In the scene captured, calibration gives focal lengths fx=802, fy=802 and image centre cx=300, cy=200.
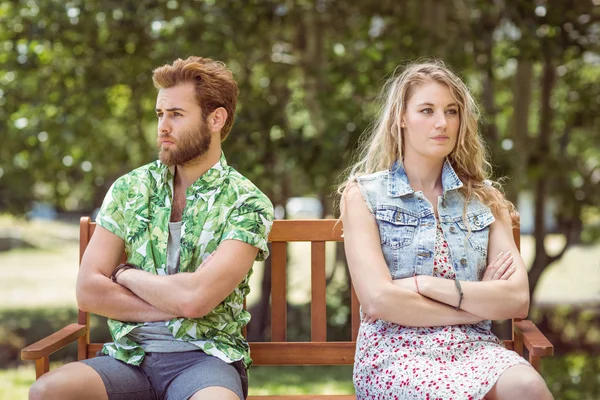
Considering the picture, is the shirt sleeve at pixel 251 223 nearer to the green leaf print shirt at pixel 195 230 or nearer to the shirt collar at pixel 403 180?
the green leaf print shirt at pixel 195 230

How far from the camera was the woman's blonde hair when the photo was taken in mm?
3266

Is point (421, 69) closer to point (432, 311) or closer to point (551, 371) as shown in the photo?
point (432, 311)

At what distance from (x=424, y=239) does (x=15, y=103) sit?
464 cm

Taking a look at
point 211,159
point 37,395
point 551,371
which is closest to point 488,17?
point 551,371

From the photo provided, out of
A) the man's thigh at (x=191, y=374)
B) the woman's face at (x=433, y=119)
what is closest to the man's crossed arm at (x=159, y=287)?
the man's thigh at (x=191, y=374)

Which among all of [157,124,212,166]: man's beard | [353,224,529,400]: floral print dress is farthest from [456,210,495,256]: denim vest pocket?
[157,124,212,166]: man's beard

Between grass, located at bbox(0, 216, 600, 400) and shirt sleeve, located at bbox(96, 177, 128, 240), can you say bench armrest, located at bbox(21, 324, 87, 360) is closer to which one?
shirt sleeve, located at bbox(96, 177, 128, 240)

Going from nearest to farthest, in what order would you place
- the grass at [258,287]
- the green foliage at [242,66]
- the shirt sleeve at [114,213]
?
1. the shirt sleeve at [114,213]
2. the green foliage at [242,66]
3. the grass at [258,287]

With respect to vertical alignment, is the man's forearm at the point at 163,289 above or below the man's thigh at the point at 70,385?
above

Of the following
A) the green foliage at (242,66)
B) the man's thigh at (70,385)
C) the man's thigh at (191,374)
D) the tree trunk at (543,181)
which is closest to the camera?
the man's thigh at (70,385)

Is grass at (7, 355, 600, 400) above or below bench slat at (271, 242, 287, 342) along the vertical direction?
below

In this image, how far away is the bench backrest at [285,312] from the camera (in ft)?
11.7

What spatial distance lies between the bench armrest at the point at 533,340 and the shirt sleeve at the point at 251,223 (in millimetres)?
1085

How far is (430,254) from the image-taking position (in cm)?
317
